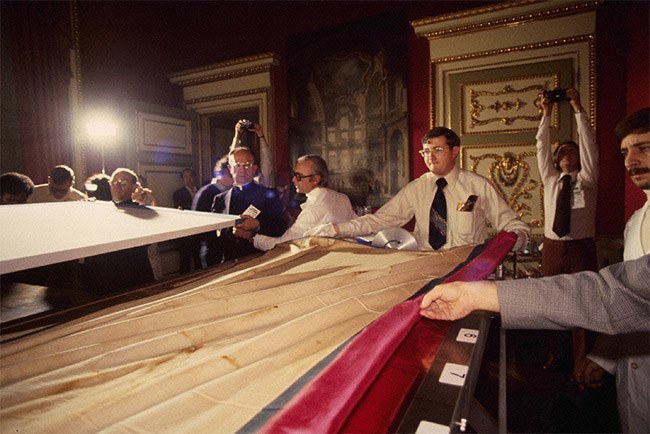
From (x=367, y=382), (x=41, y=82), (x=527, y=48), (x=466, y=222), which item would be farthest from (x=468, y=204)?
(x=41, y=82)

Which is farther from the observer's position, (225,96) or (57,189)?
(225,96)

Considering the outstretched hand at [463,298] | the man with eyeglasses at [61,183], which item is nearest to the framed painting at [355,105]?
the man with eyeglasses at [61,183]

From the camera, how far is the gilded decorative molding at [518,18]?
14.6 ft

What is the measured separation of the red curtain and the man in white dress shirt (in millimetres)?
6492

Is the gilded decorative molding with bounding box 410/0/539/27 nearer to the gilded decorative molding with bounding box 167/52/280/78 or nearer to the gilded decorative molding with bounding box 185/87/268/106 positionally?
the gilded decorative molding with bounding box 167/52/280/78

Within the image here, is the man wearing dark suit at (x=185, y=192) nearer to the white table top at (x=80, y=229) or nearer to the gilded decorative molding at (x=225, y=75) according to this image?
the gilded decorative molding at (x=225, y=75)

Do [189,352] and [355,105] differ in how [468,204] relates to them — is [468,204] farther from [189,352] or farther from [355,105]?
[355,105]

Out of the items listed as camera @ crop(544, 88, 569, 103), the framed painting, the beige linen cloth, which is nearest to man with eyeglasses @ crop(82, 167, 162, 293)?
the beige linen cloth

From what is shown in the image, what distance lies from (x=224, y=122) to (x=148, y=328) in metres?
6.93

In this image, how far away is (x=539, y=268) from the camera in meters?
4.70

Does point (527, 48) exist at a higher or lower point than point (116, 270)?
higher

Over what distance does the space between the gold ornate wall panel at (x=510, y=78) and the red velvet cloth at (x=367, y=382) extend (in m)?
4.45

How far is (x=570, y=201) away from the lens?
363 centimetres

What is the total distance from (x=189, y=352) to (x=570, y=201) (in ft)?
12.5
